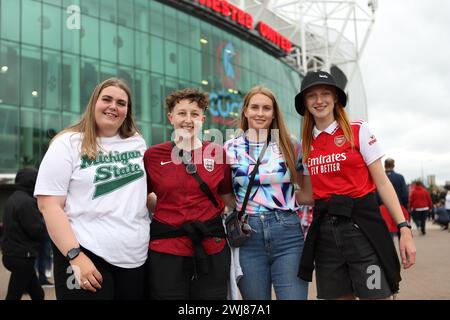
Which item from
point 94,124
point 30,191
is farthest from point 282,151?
point 30,191

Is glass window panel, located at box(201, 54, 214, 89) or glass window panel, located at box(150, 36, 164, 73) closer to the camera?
glass window panel, located at box(150, 36, 164, 73)

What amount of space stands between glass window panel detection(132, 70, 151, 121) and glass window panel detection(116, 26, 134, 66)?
0.88 m

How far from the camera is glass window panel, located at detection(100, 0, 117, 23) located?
2388cm

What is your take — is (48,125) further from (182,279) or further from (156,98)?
(182,279)

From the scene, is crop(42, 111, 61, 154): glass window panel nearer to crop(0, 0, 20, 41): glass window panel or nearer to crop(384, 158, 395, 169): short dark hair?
crop(0, 0, 20, 41): glass window panel

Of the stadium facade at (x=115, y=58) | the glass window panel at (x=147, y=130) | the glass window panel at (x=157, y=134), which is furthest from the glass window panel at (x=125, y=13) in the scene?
the glass window panel at (x=157, y=134)

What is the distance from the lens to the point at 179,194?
3125 millimetres

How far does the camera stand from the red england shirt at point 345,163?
3.12 m

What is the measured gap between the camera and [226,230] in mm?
3301

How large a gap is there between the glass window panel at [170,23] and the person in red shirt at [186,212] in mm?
25039

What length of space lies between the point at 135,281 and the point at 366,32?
43.8m

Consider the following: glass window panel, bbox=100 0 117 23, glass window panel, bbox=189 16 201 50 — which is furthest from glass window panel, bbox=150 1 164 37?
glass window panel, bbox=100 0 117 23

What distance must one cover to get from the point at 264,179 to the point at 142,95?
76.2 feet

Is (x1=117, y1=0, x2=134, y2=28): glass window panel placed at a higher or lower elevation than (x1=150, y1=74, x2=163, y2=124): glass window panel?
higher
